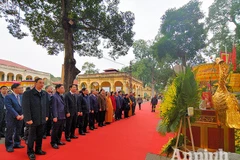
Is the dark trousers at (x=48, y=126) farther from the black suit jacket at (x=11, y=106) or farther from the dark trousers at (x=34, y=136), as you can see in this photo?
the dark trousers at (x=34, y=136)

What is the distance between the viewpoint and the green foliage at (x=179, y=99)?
94.0 inches

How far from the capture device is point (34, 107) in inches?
138

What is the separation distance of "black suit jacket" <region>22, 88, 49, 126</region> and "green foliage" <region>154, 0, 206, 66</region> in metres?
19.4

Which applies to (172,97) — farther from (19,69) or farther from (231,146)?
(19,69)

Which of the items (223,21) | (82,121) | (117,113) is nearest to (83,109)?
(82,121)

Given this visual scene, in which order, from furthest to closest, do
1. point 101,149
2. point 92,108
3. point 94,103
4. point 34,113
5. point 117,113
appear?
point 117,113 → point 94,103 → point 92,108 → point 101,149 → point 34,113

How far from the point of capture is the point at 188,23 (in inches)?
834

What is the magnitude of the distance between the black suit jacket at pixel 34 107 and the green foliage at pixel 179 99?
2.40m

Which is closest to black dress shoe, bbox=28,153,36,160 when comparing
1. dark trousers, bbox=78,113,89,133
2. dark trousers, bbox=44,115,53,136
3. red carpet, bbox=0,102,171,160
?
red carpet, bbox=0,102,171,160

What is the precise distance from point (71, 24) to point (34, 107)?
614 cm

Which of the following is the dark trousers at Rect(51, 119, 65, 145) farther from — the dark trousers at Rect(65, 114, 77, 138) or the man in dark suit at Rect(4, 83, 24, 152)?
the man in dark suit at Rect(4, 83, 24, 152)

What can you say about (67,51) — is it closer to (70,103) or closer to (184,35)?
(70,103)

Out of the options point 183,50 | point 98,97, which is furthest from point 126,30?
point 183,50

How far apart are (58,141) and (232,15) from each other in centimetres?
1726
